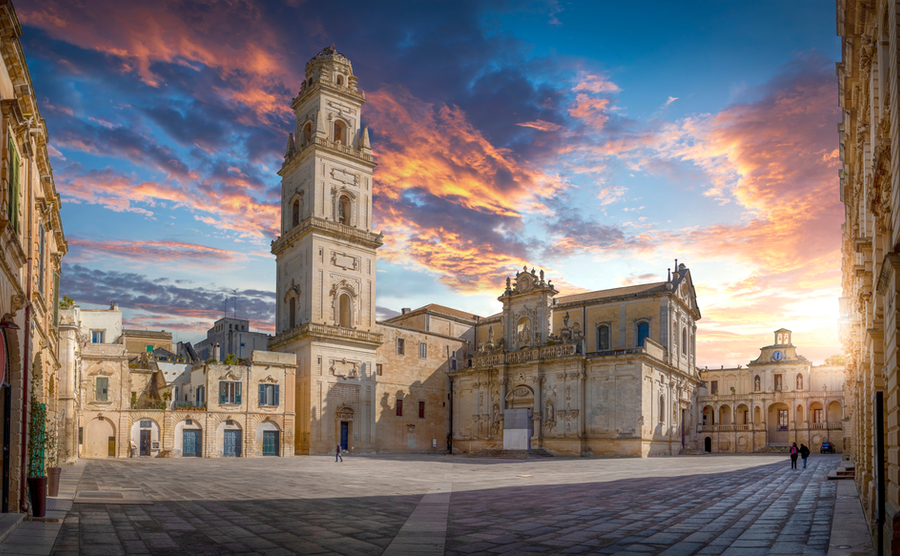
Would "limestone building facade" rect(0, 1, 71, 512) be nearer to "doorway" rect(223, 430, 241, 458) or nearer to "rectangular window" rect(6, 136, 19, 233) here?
"rectangular window" rect(6, 136, 19, 233)

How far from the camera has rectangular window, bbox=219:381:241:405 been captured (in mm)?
44219

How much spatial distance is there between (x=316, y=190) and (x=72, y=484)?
3254 cm

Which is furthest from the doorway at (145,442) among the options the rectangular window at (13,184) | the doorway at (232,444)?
the rectangular window at (13,184)

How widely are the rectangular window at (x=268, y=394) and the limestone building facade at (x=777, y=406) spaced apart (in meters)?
39.3

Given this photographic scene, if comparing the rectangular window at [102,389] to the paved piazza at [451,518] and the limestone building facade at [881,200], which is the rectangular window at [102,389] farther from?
the limestone building facade at [881,200]

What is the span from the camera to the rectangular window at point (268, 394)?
4578 cm

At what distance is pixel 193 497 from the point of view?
16969 mm

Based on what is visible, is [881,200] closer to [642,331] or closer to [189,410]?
[189,410]

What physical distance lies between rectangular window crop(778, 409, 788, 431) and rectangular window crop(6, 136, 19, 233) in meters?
74.5

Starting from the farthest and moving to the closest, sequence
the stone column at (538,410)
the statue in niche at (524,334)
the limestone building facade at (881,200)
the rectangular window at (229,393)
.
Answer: the statue in niche at (524,334) < the stone column at (538,410) < the rectangular window at (229,393) < the limestone building facade at (881,200)

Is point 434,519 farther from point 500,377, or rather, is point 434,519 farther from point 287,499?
point 500,377

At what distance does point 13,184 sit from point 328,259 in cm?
3662

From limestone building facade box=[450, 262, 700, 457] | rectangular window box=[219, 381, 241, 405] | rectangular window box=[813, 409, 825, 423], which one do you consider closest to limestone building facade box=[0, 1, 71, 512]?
rectangular window box=[219, 381, 241, 405]

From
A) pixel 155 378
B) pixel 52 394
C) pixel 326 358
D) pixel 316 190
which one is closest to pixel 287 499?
pixel 52 394
